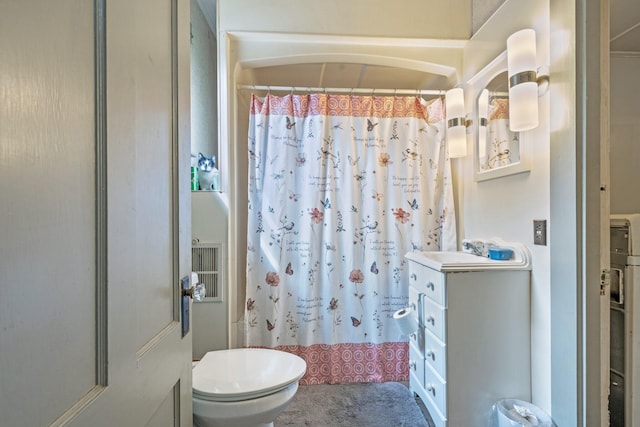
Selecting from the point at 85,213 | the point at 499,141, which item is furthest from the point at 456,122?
the point at 85,213

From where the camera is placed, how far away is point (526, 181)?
150cm

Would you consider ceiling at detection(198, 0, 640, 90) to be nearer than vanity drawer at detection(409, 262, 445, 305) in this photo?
→ No

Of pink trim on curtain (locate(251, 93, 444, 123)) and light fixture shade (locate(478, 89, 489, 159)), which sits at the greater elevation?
pink trim on curtain (locate(251, 93, 444, 123))

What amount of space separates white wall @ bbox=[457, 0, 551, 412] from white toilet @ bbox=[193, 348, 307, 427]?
1.10 meters

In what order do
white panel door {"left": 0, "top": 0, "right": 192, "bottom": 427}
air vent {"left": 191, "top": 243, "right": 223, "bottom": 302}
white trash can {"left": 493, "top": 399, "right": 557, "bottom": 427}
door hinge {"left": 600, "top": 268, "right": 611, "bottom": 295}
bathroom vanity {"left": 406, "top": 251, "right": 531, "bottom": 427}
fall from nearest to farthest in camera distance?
1. white panel door {"left": 0, "top": 0, "right": 192, "bottom": 427}
2. door hinge {"left": 600, "top": 268, "right": 611, "bottom": 295}
3. white trash can {"left": 493, "top": 399, "right": 557, "bottom": 427}
4. bathroom vanity {"left": 406, "top": 251, "right": 531, "bottom": 427}
5. air vent {"left": 191, "top": 243, "right": 223, "bottom": 302}

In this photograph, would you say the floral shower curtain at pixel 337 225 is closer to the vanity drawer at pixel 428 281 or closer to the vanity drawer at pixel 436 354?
the vanity drawer at pixel 428 281

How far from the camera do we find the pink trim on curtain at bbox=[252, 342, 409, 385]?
81.7 inches

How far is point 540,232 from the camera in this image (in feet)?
4.61

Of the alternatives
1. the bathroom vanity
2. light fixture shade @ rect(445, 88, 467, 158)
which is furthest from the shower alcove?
the bathroom vanity

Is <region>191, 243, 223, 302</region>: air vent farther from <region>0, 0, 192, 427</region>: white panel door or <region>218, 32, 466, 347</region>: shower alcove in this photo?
<region>0, 0, 192, 427</region>: white panel door

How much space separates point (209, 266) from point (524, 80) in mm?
1910

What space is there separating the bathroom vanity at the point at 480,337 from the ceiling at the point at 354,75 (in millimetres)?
1500

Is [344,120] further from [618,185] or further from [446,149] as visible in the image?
[618,185]

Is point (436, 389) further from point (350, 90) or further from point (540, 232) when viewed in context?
point (350, 90)
